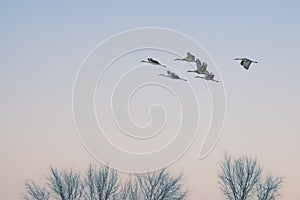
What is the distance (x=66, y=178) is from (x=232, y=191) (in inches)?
569

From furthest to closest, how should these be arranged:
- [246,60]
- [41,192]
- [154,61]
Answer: [41,192] → [246,60] → [154,61]

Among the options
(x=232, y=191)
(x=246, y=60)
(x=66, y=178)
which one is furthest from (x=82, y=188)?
(x=246, y=60)

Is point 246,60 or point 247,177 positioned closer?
point 246,60

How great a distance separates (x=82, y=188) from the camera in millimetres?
50438

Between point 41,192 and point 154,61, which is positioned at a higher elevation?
point 41,192

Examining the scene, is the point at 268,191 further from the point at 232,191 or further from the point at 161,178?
the point at 161,178

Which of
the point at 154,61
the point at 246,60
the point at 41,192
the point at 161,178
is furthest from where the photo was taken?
the point at 161,178

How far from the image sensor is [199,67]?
1730cm

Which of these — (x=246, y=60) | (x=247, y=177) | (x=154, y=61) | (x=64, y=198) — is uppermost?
(x=247, y=177)

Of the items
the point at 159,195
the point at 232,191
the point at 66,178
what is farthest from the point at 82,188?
the point at 232,191

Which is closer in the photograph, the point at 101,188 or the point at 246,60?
the point at 246,60

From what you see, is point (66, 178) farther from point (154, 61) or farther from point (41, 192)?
point (154, 61)

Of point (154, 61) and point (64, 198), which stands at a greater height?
point (64, 198)

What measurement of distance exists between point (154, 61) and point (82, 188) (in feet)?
116
